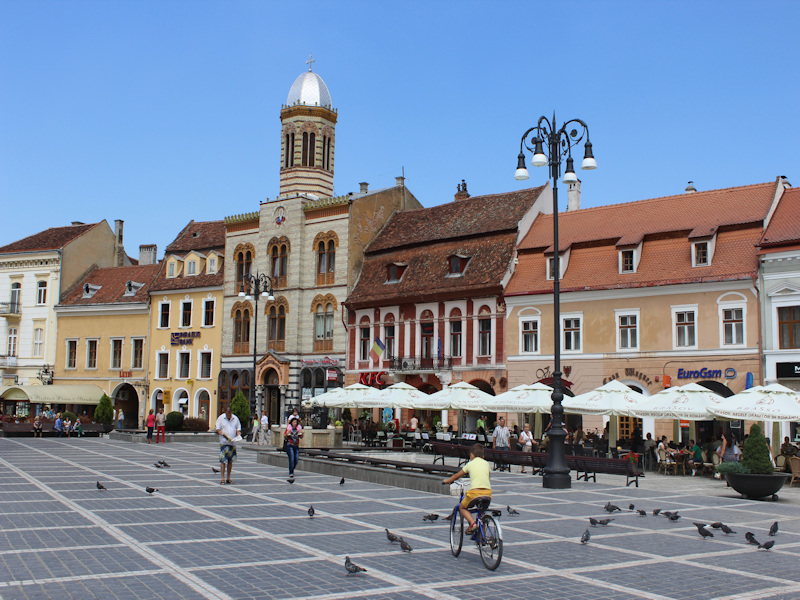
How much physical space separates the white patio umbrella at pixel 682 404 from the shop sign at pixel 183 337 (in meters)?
35.2

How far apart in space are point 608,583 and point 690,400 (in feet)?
52.7

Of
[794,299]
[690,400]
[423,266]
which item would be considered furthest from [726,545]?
[423,266]

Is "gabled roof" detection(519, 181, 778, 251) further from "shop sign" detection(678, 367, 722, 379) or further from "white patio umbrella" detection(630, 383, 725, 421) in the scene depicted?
"white patio umbrella" detection(630, 383, 725, 421)

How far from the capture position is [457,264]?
1642 inches

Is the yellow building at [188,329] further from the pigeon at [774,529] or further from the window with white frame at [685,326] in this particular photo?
the pigeon at [774,529]

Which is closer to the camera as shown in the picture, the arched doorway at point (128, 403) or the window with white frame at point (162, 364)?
the window with white frame at point (162, 364)

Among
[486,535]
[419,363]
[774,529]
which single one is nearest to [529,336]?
[419,363]

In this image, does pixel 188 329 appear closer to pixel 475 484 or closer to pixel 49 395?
pixel 49 395

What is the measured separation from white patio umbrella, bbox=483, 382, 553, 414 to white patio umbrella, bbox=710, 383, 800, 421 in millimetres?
5800

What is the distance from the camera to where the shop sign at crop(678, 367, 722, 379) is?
31.8 m

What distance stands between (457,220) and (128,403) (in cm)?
2794

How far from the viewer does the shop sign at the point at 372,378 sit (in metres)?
43.6

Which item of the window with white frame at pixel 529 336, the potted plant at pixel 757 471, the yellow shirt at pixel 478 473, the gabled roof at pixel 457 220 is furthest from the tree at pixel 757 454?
the gabled roof at pixel 457 220

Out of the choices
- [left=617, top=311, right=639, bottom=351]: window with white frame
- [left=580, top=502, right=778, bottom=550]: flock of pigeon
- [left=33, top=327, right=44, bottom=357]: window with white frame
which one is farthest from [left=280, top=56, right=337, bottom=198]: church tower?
[left=580, top=502, right=778, bottom=550]: flock of pigeon
